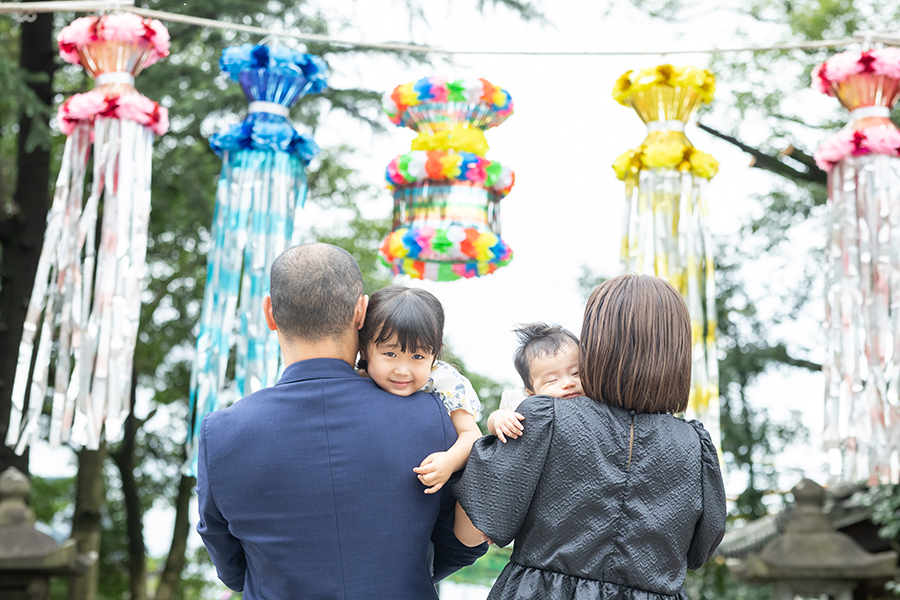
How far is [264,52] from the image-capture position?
114 inches

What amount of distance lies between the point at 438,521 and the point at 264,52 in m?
1.90

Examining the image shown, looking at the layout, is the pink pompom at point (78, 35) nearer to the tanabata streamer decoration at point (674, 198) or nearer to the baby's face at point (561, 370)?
the tanabata streamer decoration at point (674, 198)

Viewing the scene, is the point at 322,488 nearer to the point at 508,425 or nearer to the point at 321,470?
the point at 321,470

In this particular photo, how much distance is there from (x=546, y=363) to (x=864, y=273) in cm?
163

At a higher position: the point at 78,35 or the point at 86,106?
the point at 78,35

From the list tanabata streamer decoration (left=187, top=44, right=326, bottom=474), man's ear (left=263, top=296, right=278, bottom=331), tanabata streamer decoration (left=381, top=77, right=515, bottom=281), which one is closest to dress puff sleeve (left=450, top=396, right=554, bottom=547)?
man's ear (left=263, top=296, right=278, bottom=331)

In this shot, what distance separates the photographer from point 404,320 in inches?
60.9

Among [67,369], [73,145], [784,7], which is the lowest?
[67,369]

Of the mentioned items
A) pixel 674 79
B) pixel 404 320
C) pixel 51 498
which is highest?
pixel 674 79

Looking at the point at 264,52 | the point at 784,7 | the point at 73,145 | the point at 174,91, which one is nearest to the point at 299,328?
the point at 264,52

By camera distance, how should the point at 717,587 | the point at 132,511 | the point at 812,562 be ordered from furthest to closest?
1. the point at 132,511
2. the point at 717,587
3. the point at 812,562

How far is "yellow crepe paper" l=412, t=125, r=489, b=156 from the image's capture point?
272 centimetres

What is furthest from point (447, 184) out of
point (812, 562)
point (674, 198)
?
point (812, 562)

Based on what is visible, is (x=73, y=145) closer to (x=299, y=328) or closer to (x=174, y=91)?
(x=299, y=328)
